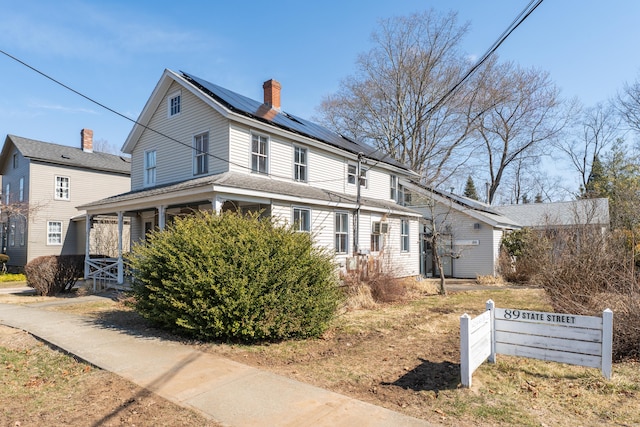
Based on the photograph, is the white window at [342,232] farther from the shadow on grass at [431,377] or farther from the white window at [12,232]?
the white window at [12,232]

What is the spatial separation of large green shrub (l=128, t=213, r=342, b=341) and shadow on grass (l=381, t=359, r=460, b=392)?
2345 millimetres

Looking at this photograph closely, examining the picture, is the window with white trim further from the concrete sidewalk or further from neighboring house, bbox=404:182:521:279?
neighboring house, bbox=404:182:521:279

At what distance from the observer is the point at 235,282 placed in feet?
23.0

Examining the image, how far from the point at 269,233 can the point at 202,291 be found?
5.65 feet

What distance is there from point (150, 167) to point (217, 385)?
13.6 m

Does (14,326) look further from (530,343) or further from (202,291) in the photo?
(530,343)

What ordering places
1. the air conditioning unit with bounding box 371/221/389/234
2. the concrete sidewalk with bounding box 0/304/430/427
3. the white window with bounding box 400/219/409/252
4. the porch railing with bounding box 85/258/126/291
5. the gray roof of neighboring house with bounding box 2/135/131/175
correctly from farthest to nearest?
the gray roof of neighboring house with bounding box 2/135/131/175
the white window with bounding box 400/219/409/252
the air conditioning unit with bounding box 371/221/389/234
the porch railing with bounding box 85/258/126/291
the concrete sidewalk with bounding box 0/304/430/427

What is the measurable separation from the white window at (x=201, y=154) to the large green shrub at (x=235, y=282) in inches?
260

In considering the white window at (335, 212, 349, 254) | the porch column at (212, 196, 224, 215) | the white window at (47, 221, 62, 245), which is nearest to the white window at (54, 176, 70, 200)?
the white window at (47, 221, 62, 245)

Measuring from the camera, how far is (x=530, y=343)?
5750 millimetres

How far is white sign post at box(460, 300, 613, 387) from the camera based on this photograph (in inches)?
206

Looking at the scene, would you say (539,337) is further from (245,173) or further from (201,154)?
(201,154)

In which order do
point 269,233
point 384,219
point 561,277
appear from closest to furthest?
point 269,233
point 561,277
point 384,219

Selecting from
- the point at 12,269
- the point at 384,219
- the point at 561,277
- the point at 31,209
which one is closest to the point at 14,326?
the point at 561,277
